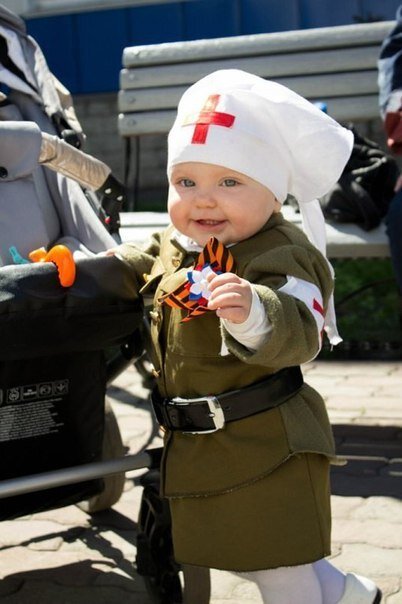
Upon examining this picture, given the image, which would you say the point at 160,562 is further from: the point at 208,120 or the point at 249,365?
the point at 208,120

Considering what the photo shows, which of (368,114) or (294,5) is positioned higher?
(368,114)

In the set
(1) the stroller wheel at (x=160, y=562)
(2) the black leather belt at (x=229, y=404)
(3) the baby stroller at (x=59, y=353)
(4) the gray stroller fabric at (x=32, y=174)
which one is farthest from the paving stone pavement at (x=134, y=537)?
(4) the gray stroller fabric at (x=32, y=174)

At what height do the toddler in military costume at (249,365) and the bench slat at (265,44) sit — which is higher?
the toddler in military costume at (249,365)

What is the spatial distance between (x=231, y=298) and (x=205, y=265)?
0.60 ft

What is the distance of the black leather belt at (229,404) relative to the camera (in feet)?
7.08

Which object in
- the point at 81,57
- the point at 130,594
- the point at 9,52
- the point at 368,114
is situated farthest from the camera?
the point at 81,57

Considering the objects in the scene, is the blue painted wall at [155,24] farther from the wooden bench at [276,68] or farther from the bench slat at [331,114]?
the bench slat at [331,114]

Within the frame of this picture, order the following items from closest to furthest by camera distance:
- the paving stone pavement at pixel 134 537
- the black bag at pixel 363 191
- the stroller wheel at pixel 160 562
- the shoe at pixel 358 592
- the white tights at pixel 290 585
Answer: the white tights at pixel 290 585, the shoe at pixel 358 592, the stroller wheel at pixel 160 562, the paving stone pavement at pixel 134 537, the black bag at pixel 363 191

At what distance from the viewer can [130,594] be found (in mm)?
2832

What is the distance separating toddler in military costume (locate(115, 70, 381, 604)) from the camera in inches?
84.4

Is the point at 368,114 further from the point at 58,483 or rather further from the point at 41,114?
the point at 58,483

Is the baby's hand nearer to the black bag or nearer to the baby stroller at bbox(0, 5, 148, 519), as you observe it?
the baby stroller at bbox(0, 5, 148, 519)

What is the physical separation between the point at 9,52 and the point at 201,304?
181 cm

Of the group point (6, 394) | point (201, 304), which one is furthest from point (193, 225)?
point (6, 394)
